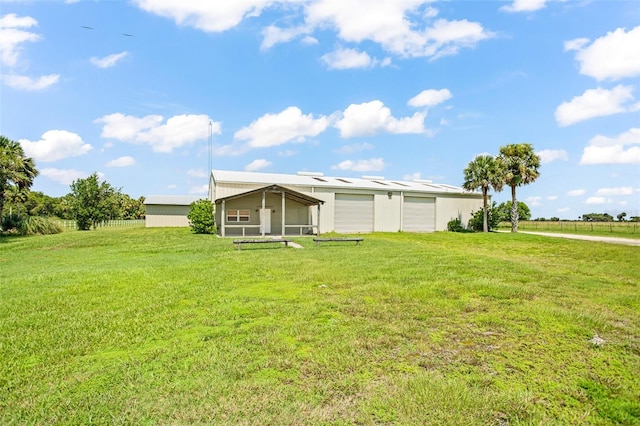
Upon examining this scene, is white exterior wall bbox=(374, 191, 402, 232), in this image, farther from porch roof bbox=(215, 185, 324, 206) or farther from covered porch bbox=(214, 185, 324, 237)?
porch roof bbox=(215, 185, 324, 206)

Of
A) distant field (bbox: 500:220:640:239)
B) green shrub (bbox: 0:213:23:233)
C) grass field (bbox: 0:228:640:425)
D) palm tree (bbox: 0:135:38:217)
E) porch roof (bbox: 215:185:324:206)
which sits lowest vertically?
grass field (bbox: 0:228:640:425)

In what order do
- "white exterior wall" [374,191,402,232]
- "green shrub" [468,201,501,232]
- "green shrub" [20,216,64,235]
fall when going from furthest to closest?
1. "green shrub" [468,201,501,232]
2. "white exterior wall" [374,191,402,232]
3. "green shrub" [20,216,64,235]

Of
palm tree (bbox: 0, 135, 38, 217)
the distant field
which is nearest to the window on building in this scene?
palm tree (bbox: 0, 135, 38, 217)

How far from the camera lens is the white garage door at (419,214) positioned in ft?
89.8

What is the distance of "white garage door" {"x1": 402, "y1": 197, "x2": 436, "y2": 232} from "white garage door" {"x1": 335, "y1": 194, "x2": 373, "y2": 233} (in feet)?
10.9

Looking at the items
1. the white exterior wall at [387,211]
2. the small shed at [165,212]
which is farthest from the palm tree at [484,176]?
the small shed at [165,212]

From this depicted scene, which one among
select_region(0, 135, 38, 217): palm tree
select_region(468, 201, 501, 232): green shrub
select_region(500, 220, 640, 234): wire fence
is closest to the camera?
select_region(0, 135, 38, 217): palm tree

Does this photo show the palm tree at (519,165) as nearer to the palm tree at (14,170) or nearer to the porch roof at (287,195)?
the porch roof at (287,195)

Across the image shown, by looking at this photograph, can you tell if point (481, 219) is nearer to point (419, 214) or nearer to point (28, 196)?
point (419, 214)

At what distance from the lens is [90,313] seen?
211 inches

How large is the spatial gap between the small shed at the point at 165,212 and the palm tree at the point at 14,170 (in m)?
9.30

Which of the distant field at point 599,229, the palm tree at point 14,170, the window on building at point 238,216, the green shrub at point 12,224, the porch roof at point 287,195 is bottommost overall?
the distant field at point 599,229

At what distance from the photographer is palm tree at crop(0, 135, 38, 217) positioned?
71.7ft

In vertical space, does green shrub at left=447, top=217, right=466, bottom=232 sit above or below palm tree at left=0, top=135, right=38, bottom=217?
below
